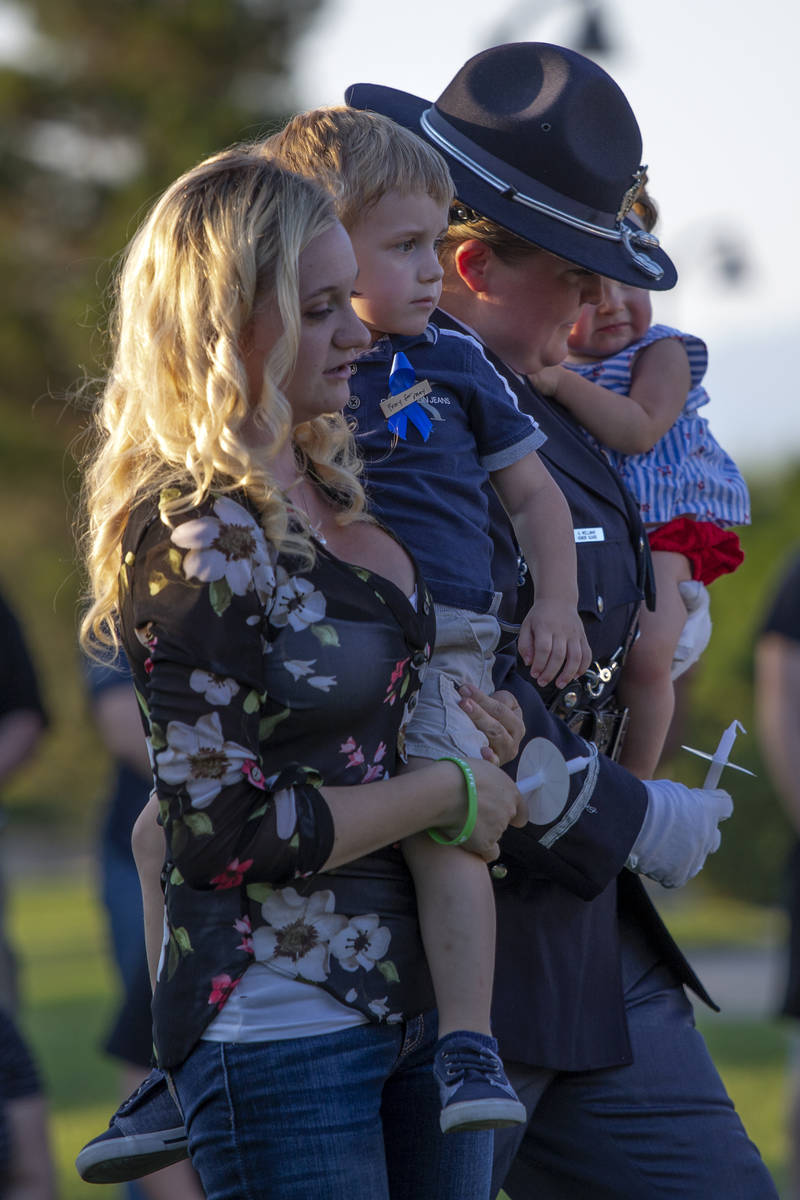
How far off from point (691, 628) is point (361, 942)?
1230 millimetres

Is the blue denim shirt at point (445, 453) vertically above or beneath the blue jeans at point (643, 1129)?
above

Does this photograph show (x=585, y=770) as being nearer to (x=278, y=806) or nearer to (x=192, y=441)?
(x=278, y=806)

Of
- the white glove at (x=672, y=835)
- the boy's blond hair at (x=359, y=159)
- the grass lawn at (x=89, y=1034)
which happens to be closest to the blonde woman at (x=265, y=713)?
the boy's blond hair at (x=359, y=159)

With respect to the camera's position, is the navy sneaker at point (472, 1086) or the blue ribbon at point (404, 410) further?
the blue ribbon at point (404, 410)

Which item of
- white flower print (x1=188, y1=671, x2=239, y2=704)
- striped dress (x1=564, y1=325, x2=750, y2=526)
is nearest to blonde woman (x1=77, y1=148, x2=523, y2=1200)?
white flower print (x1=188, y1=671, x2=239, y2=704)

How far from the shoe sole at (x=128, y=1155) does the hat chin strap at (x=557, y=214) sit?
155 centimetres

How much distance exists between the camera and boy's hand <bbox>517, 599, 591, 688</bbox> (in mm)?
2486

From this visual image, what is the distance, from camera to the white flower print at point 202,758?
1.95m

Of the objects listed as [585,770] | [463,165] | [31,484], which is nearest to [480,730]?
[585,770]

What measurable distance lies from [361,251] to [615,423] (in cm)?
70

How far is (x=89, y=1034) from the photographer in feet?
31.3

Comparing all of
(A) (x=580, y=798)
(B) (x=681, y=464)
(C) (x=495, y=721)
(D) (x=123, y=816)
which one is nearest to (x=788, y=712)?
(D) (x=123, y=816)

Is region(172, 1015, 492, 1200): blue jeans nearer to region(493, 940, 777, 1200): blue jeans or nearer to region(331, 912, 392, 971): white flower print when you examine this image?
region(331, 912, 392, 971): white flower print

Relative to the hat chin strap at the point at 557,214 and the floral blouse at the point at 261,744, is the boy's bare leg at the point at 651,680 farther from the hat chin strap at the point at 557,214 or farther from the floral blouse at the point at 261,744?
the floral blouse at the point at 261,744
